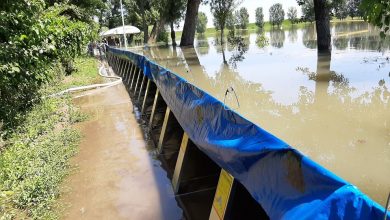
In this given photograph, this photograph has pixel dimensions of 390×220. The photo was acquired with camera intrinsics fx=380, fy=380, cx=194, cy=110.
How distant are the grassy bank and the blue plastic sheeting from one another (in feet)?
6.89

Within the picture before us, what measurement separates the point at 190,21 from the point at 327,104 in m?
25.4

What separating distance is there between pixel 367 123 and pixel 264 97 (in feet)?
11.2

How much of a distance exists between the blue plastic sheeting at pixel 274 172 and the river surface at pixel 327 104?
78 cm

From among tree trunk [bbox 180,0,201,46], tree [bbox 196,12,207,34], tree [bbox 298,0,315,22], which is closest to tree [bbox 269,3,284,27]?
tree [bbox 196,12,207,34]

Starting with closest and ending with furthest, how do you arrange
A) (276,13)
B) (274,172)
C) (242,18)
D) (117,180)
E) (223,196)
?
(274,172) < (223,196) < (117,180) < (242,18) < (276,13)

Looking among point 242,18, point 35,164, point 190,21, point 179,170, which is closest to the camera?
point 179,170

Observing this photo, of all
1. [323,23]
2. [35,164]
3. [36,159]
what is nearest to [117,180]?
[35,164]

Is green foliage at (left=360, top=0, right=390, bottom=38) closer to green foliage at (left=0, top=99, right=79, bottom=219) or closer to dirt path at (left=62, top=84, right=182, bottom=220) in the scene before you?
dirt path at (left=62, top=84, right=182, bottom=220)

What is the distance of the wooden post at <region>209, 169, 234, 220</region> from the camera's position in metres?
3.43

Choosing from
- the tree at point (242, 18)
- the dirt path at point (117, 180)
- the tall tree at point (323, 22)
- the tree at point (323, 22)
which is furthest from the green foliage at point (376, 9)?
the tree at point (242, 18)

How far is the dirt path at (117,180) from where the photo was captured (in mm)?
4629

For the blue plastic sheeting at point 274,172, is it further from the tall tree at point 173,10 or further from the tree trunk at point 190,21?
the tall tree at point 173,10

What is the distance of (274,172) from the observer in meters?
2.54

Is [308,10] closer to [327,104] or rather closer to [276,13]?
[327,104]
